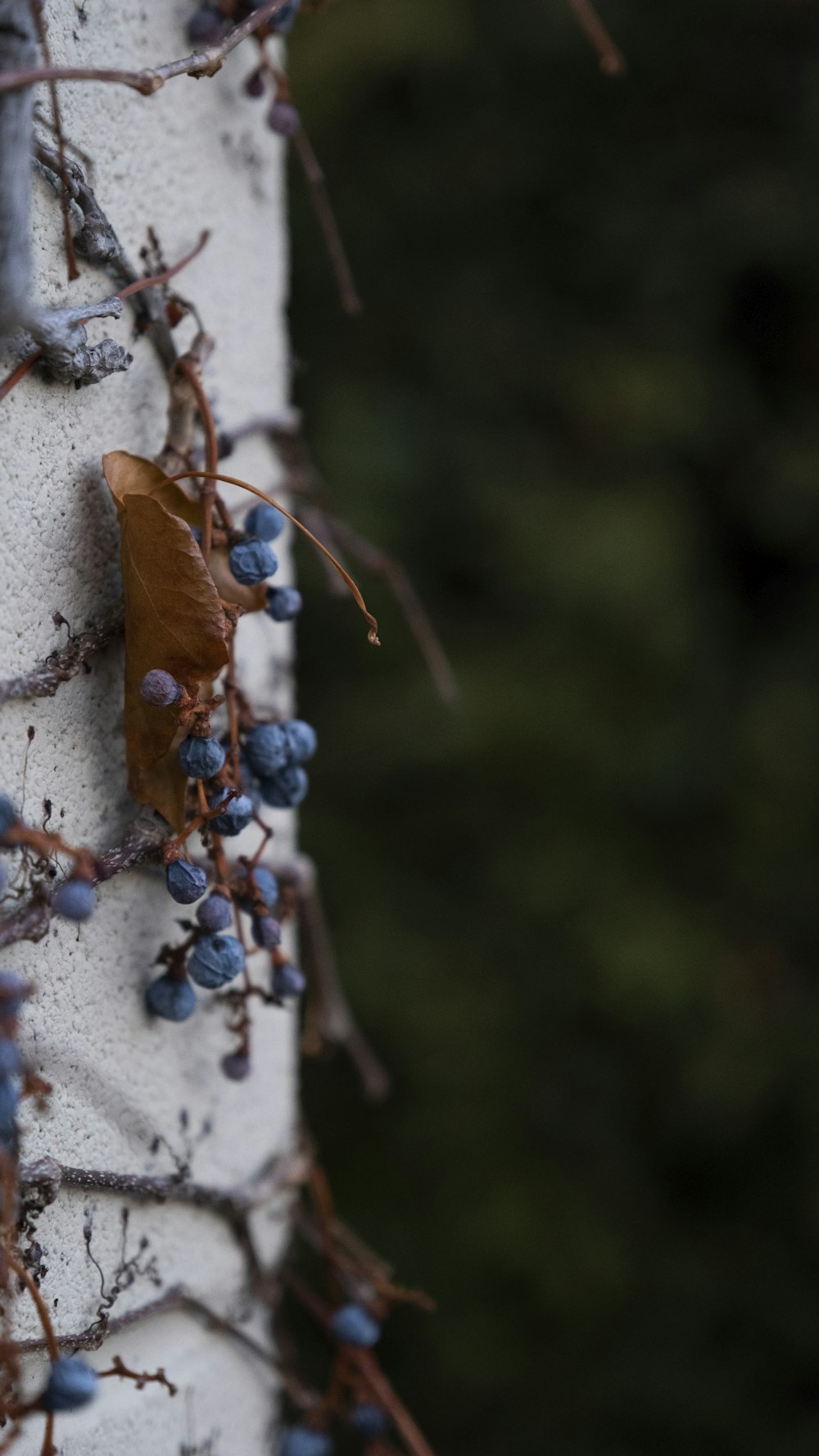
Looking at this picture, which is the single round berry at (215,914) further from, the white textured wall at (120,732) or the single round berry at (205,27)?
the single round berry at (205,27)

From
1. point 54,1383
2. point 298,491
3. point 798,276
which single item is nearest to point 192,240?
→ point 298,491

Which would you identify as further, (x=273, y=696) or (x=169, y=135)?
(x=273, y=696)

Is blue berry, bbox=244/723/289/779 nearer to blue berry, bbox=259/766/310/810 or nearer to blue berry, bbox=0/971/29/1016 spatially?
blue berry, bbox=259/766/310/810

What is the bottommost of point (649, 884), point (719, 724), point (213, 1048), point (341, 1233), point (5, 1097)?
point (649, 884)

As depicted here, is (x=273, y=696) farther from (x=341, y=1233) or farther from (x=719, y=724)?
(x=719, y=724)

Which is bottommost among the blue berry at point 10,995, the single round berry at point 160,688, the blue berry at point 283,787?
the blue berry at point 283,787

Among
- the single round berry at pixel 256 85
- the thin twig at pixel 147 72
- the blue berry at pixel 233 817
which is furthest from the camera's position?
the single round berry at pixel 256 85

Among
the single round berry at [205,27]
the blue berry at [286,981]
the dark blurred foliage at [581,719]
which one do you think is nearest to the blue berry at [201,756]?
the blue berry at [286,981]

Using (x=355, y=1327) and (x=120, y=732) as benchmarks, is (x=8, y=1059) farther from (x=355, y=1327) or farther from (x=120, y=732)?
(x=355, y=1327)
